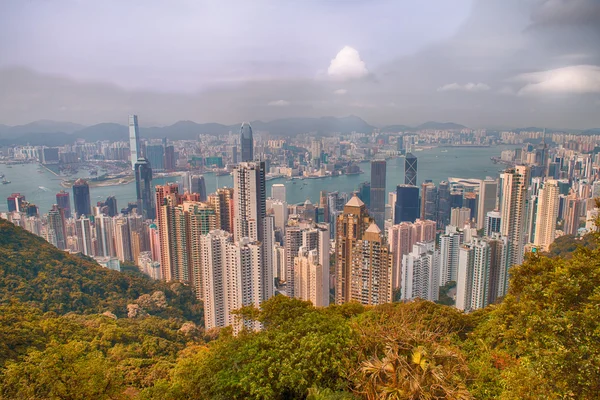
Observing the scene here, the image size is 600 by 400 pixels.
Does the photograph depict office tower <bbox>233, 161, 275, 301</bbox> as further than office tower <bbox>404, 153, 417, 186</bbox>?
No

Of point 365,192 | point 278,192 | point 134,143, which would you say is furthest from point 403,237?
point 134,143

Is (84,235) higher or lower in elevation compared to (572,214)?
lower

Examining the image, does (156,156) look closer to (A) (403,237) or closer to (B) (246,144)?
(B) (246,144)

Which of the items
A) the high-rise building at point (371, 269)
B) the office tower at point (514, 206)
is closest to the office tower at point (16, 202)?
the high-rise building at point (371, 269)

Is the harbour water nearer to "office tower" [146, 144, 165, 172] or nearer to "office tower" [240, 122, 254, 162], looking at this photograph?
"office tower" [146, 144, 165, 172]

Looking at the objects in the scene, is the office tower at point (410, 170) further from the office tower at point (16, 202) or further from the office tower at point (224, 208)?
the office tower at point (16, 202)

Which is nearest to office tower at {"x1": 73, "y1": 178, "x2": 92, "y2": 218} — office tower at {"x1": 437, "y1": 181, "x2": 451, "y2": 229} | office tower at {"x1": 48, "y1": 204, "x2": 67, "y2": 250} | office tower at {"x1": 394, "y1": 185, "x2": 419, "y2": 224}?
office tower at {"x1": 48, "y1": 204, "x2": 67, "y2": 250}
